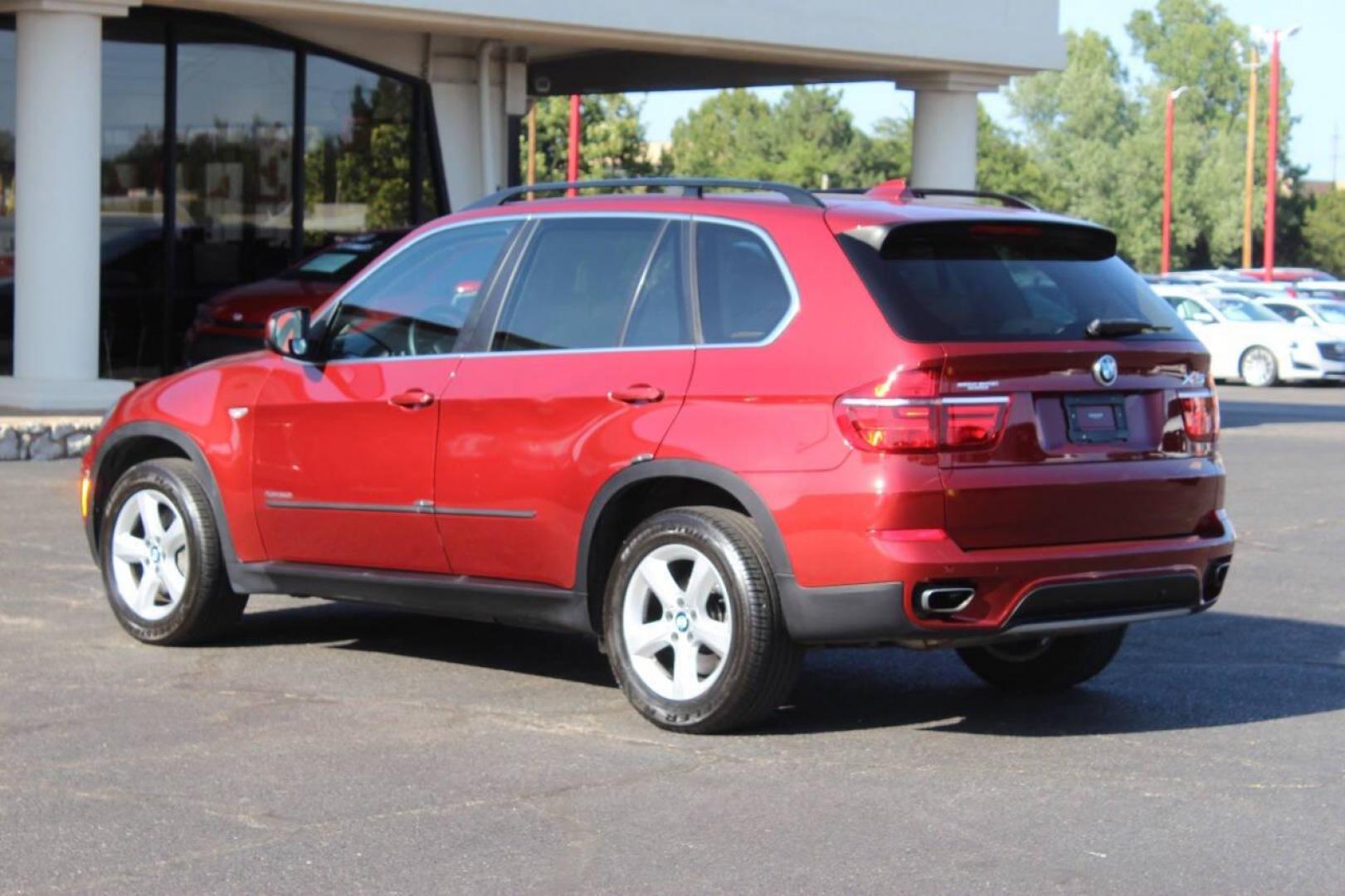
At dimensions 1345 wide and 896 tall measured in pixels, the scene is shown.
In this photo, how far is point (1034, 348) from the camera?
6582 mm

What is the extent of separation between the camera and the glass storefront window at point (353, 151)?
22.0m

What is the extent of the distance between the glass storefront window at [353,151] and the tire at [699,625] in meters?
15.8

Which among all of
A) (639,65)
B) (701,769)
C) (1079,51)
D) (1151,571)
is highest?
(1079,51)

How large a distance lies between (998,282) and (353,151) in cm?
1655

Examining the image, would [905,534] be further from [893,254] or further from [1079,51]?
[1079,51]

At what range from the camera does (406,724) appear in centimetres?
697

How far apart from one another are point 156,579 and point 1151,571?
393 centimetres

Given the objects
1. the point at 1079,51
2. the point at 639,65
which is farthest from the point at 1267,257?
the point at 1079,51

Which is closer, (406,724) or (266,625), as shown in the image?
(406,724)

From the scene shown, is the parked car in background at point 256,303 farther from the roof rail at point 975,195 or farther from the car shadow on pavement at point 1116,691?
the roof rail at point 975,195

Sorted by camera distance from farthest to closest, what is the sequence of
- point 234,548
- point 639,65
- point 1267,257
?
point 1267,257 → point 639,65 → point 234,548

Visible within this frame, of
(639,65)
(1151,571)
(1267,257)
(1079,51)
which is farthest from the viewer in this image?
(1079,51)

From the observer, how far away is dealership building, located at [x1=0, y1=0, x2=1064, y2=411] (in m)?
17.1

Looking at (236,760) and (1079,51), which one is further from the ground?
(1079,51)
